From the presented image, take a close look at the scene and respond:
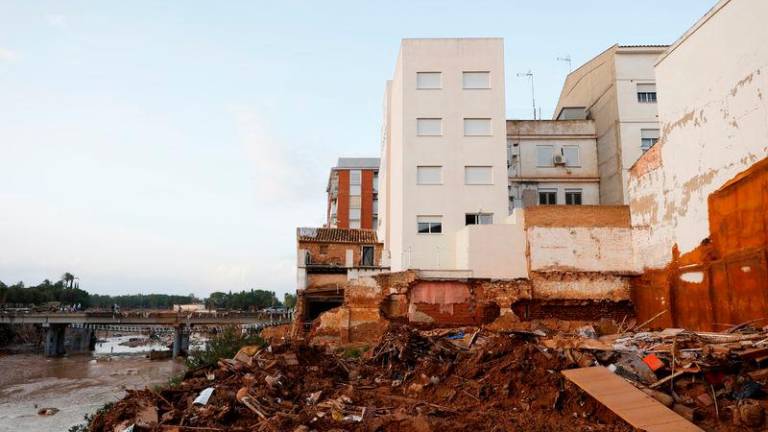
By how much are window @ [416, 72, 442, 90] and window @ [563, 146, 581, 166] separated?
9194 mm

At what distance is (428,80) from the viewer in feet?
94.1

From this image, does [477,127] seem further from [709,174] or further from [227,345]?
[227,345]

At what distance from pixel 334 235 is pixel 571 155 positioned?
16164 millimetres

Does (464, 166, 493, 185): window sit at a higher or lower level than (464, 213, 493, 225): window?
higher

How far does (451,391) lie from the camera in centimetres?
1036

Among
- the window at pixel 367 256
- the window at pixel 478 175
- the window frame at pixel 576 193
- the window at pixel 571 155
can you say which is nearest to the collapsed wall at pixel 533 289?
the window at pixel 478 175

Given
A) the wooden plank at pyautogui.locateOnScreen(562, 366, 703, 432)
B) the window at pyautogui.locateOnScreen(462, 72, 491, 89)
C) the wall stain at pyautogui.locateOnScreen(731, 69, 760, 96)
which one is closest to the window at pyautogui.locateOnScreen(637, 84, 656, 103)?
the window at pyautogui.locateOnScreen(462, 72, 491, 89)

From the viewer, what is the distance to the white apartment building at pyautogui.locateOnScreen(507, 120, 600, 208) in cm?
3153

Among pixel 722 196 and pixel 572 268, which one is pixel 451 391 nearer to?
pixel 722 196

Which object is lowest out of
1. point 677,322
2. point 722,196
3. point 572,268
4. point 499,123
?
point 677,322

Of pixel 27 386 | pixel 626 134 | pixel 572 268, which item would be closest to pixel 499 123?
pixel 626 134

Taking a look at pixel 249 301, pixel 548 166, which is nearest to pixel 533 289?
pixel 548 166

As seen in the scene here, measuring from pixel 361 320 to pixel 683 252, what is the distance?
1187 centimetres

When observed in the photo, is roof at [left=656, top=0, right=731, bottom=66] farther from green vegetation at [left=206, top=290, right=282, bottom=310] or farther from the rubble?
green vegetation at [left=206, top=290, right=282, bottom=310]
